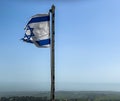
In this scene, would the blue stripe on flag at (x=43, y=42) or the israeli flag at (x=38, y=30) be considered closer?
the blue stripe on flag at (x=43, y=42)

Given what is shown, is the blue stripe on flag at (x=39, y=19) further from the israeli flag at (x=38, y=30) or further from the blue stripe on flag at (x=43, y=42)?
the blue stripe on flag at (x=43, y=42)

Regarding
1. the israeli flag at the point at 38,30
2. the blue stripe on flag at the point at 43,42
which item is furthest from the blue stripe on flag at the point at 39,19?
the blue stripe on flag at the point at 43,42

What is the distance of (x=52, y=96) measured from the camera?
10406 millimetres

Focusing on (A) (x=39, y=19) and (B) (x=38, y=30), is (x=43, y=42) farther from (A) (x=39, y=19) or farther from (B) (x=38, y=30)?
(A) (x=39, y=19)

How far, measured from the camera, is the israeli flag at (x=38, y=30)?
11.2 metres

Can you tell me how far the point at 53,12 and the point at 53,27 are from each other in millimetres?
579

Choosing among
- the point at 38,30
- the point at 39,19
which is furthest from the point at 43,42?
the point at 39,19

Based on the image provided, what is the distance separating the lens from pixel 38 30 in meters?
11.4

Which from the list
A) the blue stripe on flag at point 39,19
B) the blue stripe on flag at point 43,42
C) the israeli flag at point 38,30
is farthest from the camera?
the blue stripe on flag at point 39,19

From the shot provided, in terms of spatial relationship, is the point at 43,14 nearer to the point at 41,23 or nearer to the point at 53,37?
the point at 41,23

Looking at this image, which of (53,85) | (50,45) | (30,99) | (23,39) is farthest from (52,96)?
(30,99)

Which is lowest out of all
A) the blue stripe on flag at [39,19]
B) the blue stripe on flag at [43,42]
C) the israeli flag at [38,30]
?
the blue stripe on flag at [43,42]

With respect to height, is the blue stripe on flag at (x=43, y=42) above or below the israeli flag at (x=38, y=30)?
below

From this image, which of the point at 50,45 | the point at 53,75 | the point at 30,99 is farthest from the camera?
the point at 30,99
